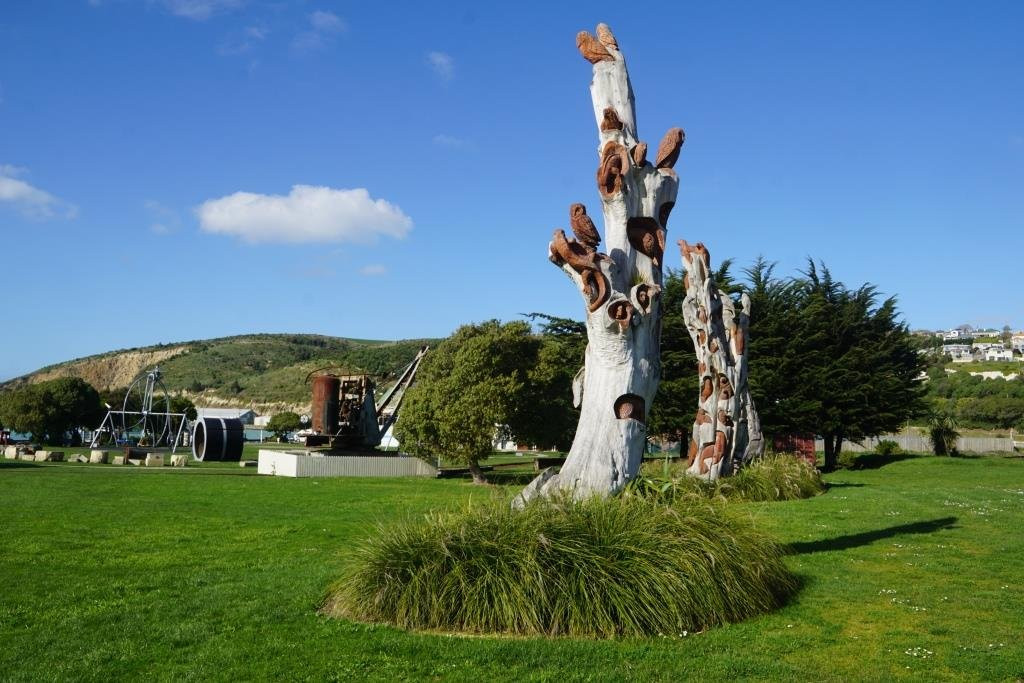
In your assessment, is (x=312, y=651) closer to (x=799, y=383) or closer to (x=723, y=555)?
(x=723, y=555)

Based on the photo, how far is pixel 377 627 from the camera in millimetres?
7305

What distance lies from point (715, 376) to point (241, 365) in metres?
120

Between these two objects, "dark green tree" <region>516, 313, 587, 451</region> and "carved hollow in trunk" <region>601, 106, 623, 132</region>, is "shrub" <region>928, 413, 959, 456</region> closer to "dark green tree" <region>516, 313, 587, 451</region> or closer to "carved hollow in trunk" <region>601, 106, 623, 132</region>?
"dark green tree" <region>516, 313, 587, 451</region>

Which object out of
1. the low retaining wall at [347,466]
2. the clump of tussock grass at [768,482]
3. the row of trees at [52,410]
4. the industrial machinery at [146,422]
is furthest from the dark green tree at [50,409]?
the clump of tussock grass at [768,482]

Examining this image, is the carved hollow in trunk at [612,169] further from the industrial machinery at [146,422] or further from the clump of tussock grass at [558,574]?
the industrial machinery at [146,422]

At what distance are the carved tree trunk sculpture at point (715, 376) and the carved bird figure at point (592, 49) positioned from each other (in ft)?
35.8

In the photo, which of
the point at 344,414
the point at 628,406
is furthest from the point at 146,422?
the point at 628,406

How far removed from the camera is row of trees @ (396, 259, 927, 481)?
A: 26.4 m

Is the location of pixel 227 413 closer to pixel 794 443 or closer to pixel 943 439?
pixel 794 443

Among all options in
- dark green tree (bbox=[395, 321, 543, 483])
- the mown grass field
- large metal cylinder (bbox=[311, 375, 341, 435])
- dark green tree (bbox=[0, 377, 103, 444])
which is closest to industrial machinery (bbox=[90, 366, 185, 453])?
dark green tree (bbox=[0, 377, 103, 444])

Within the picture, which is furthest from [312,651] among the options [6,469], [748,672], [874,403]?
[874,403]

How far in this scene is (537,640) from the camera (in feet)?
22.6

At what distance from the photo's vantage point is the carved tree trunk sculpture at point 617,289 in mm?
9219

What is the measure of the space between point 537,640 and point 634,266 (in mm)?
4390
